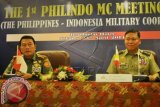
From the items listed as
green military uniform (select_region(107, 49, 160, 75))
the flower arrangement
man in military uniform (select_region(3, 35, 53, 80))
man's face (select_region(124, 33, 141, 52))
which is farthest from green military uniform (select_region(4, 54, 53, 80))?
man's face (select_region(124, 33, 141, 52))

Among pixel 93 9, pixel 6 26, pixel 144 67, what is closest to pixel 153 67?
pixel 144 67

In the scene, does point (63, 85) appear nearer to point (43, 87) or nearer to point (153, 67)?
point (43, 87)

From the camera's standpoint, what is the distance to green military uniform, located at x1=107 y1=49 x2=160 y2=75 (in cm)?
380

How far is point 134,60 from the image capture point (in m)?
3.89

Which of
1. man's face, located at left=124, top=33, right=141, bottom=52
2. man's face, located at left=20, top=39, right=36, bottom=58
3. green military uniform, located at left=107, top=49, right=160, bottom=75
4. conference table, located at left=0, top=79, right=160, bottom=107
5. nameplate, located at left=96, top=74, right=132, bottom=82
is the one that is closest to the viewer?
conference table, located at left=0, top=79, right=160, bottom=107

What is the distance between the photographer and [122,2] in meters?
4.05

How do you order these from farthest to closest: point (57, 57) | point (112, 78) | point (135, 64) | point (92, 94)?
point (57, 57) < point (135, 64) < point (112, 78) < point (92, 94)

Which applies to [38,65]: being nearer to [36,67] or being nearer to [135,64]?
[36,67]

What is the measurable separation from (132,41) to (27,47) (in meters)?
1.45

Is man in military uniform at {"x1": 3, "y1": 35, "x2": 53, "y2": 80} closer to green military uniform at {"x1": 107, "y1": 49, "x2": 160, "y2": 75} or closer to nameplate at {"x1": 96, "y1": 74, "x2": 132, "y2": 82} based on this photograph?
green military uniform at {"x1": 107, "y1": 49, "x2": 160, "y2": 75}

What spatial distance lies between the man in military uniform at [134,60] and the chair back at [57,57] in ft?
1.94

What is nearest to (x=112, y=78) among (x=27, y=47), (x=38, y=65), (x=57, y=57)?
(x=57, y=57)

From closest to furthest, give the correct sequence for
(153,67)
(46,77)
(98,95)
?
(98,95) → (46,77) → (153,67)

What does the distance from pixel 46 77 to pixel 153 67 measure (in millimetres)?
1456
